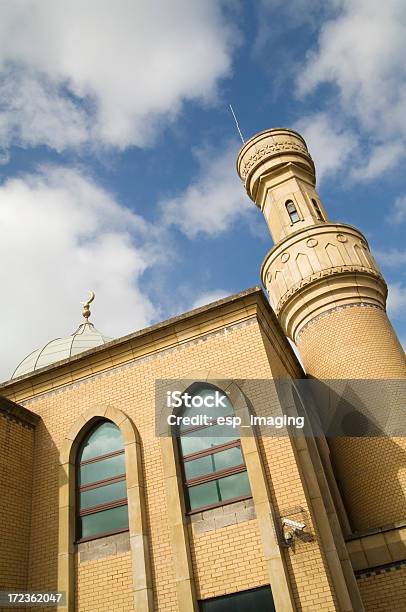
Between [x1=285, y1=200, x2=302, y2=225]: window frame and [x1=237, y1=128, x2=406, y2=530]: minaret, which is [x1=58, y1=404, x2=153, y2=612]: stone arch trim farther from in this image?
[x1=285, y1=200, x2=302, y2=225]: window frame

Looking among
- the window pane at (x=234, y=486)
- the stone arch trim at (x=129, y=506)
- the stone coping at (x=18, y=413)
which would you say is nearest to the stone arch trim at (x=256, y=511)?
the window pane at (x=234, y=486)

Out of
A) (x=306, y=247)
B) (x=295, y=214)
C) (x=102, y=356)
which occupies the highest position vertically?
(x=295, y=214)

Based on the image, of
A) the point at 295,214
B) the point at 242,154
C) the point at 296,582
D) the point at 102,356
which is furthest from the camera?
the point at 242,154

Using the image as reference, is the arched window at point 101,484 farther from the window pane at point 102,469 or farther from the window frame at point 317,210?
the window frame at point 317,210

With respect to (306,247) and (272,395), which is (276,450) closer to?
(272,395)

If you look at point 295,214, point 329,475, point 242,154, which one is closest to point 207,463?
point 329,475

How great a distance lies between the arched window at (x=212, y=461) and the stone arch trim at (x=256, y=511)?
205 millimetres

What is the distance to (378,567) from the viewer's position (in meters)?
9.43

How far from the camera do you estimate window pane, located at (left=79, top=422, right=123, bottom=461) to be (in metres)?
9.34

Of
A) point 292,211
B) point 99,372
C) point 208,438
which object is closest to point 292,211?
point 292,211

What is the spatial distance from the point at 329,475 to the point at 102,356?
560 cm

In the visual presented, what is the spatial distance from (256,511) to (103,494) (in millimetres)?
2974

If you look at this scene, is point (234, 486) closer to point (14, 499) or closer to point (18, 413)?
point (14, 499)

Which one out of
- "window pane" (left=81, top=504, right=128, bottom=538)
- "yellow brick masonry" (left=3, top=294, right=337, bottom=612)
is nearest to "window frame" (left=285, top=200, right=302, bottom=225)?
"yellow brick masonry" (left=3, top=294, right=337, bottom=612)
